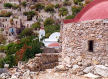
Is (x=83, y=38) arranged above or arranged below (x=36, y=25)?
above

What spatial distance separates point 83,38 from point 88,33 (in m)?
0.26

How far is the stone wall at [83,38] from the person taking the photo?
8344mm

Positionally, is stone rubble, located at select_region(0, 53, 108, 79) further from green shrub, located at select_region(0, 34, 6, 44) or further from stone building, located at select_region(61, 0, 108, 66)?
green shrub, located at select_region(0, 34, 6, 44)

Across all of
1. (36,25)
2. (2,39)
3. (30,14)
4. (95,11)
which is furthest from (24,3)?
(95,11)

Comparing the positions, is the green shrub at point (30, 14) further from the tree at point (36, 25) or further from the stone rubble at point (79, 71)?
the stone rubble at point (79, 71)

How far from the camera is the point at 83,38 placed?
8.78m

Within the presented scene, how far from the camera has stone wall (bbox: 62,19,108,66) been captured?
834 cm

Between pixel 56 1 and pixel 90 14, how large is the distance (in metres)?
66.5

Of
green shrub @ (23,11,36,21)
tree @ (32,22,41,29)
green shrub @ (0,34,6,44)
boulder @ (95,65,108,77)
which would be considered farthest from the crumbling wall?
green shrub @ (23,11,36,21)

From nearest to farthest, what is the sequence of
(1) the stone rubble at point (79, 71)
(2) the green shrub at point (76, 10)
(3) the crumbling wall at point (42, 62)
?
(1) the stone rubble at point (79, 71)
(3) the crumbling wall at point (42, 62)
(2) the green shrub at point (76, 10)

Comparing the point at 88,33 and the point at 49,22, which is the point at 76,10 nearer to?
the point at 49,22

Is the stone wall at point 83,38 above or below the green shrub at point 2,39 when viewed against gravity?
above

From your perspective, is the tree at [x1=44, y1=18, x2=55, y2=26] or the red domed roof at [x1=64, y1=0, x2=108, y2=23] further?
the tree at [x1=44, y1=18, x2=55, y2=26]

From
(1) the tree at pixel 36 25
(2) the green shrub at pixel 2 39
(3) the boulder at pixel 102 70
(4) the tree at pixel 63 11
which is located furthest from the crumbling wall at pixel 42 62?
(4) the tree at pixel 63 11
